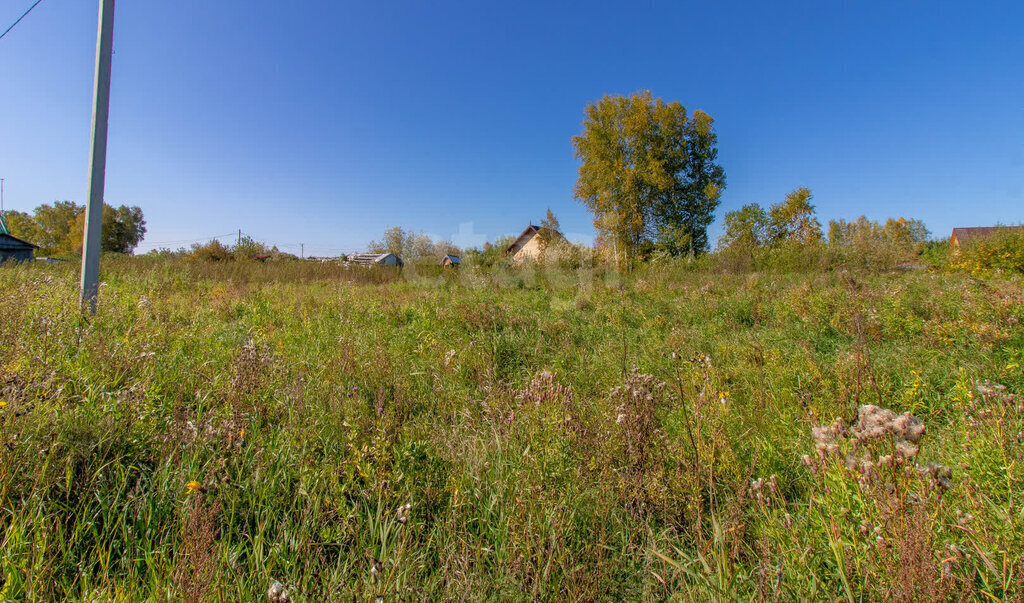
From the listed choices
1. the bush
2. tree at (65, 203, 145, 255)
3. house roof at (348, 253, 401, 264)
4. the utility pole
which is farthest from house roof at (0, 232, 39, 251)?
the bush

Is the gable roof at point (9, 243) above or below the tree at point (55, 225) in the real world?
below

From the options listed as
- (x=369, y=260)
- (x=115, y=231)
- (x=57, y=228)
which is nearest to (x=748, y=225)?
(x=369, y=260)

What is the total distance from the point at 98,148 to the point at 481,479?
6.01 metres

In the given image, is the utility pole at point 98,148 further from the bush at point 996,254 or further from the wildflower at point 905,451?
the bush at point 996,254

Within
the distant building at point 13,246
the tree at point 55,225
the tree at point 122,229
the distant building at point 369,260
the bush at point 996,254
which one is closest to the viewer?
the bush at point 996,254

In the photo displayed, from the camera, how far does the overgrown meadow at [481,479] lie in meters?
1.28

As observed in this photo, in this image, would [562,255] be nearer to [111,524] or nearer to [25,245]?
[111,524]

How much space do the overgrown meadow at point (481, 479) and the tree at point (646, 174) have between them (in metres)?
22.8

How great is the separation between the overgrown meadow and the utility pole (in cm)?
98

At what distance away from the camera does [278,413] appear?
255cm

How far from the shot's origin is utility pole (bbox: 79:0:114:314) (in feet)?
14.8

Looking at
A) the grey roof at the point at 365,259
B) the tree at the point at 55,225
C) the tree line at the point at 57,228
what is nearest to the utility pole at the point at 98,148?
the grey roof at the point at 365,259

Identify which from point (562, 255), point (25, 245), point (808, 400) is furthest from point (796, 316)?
point (25, 245)

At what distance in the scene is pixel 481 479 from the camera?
1929mm
